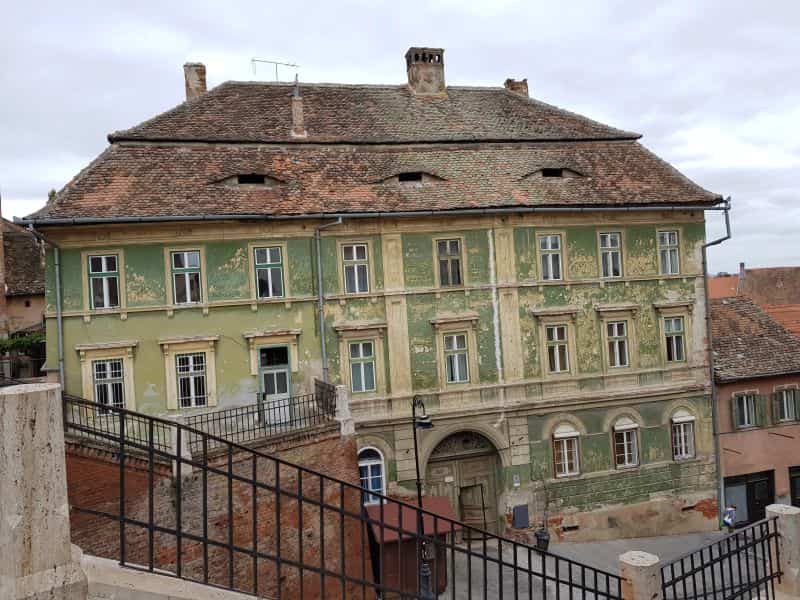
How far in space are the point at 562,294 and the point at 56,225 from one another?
47.4 feet

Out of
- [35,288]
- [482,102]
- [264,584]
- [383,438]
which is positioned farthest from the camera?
[35,288]

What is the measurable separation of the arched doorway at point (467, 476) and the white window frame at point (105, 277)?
10.1 m

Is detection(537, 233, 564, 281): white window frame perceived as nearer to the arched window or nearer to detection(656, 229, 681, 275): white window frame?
detection(656, 229, 681, 275): white window frame

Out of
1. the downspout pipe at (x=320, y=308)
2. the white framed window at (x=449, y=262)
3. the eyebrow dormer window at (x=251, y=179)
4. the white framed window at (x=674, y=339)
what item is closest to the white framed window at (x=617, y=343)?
the white framed window at (x=674, y=339)

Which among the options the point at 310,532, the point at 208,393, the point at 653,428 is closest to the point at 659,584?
the point at 310,532

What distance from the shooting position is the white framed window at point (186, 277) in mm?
16734

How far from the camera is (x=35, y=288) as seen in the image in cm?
2808

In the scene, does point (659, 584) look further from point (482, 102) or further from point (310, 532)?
point (482, 102)

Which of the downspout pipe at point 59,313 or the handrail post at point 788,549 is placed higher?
the downspout pipe at point 59,313

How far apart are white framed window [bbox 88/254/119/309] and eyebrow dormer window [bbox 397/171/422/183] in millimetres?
8496

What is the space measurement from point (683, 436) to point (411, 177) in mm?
12664

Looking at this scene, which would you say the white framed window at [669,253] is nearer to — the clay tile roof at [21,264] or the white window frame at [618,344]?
the white window frame at [618,344]

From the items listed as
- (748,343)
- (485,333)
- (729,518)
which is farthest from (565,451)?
(748,343)

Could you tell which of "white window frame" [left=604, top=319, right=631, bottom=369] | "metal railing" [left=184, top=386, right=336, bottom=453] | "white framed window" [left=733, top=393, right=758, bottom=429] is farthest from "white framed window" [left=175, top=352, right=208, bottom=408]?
"white framed window" [left=733, top=393, right=758, bottom=429]
